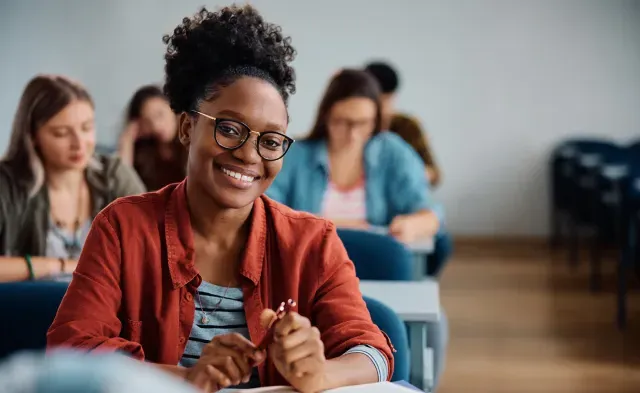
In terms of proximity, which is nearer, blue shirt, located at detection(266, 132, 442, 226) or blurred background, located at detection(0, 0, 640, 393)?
blue shirt, located at detection(266, 132, 442, 226)

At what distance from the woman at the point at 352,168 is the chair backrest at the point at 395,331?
187cm

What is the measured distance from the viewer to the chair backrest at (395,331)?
193cm

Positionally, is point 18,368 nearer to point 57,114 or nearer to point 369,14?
point 57,114

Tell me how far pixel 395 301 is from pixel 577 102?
18.0 feet

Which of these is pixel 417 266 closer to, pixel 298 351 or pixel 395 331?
pixel 395 331

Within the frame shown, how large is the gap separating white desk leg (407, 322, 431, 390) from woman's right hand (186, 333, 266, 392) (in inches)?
39.2

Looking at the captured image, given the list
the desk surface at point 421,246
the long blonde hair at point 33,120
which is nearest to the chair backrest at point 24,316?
the long blonde hair at point 33,120

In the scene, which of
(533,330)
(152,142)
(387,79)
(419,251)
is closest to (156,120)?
(152,142)

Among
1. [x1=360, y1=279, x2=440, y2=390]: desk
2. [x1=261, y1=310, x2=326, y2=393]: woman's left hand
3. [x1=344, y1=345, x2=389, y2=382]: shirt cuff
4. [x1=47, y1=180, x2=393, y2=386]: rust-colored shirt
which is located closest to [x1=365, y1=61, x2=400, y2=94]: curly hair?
[x1=360, y1=279, x2=440, y2=390]: desk

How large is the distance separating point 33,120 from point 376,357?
67.5 inches

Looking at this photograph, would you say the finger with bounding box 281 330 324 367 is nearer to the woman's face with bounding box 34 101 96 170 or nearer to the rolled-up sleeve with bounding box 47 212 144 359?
the rolled-up sleeve with bounding box 47 212 144 359

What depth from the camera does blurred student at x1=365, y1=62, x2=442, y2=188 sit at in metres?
5.25

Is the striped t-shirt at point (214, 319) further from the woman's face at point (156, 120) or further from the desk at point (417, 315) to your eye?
the woman's face at point (156, 120)

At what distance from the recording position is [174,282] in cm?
165
